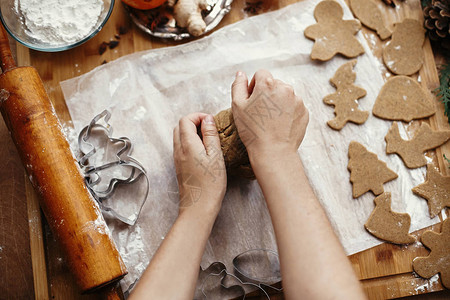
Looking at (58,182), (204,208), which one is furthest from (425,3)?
(58,182)

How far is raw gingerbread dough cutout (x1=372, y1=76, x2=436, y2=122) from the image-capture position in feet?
3.81

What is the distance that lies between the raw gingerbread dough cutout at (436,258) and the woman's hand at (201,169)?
0.60 meters

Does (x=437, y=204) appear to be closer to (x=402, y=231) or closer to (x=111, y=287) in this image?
(x=402, y=231)

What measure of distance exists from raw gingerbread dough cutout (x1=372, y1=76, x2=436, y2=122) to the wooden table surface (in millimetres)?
36

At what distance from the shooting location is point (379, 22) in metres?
1.22

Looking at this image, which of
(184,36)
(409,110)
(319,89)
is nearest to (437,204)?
(409,110)

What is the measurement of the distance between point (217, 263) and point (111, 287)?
0.94 ft

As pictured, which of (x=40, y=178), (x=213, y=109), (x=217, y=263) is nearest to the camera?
(x=40, y=178)

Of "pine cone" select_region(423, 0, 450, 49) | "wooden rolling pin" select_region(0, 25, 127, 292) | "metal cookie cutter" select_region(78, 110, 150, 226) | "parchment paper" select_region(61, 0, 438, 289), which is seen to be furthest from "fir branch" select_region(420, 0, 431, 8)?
"wooden rolling pin" select_region(0, 25, 127, 292)

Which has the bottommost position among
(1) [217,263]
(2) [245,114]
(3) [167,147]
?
(1) [217,263]

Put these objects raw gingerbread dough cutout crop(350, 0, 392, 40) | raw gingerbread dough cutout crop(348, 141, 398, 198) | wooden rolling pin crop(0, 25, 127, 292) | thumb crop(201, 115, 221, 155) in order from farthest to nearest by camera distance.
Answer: raw gingerbread dough cutout crop(350, 0, 392, 40) → raw gingerbread dough cutout crop(348, 141, 398, 198) → thumb crop(201, 115, 221, 155) → wooden rolling pin crop(0, 25, 127, 292)

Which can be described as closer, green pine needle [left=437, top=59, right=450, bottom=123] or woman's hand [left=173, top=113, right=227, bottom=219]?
woman's hand [left=173, top=113, right=227, bottom=219]

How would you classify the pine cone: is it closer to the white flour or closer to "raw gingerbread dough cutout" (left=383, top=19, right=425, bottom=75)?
"raw gingerbread dough cutout" (left=383, top=19, right=425, bottom=75)

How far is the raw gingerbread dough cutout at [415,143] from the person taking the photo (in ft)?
3.73
